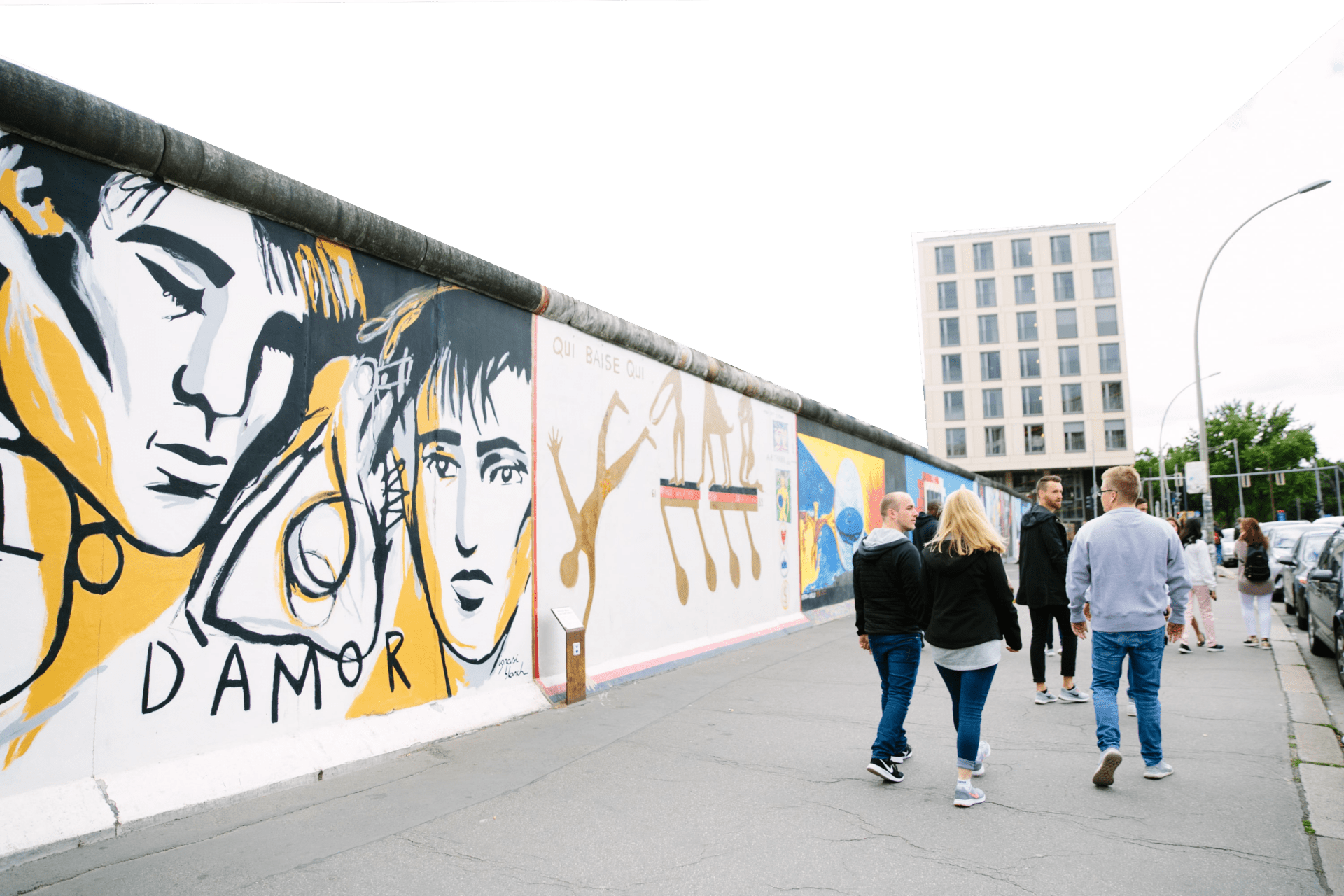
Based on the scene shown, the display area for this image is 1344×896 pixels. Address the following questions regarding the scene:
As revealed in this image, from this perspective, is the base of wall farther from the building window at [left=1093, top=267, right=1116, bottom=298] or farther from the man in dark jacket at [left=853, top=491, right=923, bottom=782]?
the building window at [left=1093, top=267, right=1116, bottom=298]

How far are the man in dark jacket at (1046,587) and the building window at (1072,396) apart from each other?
6237 centimetres

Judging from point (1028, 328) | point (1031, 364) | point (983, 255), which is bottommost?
point (1031, 364)

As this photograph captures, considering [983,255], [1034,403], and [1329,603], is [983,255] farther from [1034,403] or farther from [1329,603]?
[1329,603]

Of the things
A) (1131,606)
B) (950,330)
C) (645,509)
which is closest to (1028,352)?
(950,330)

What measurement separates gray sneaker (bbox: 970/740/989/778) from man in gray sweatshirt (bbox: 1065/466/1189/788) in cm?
57

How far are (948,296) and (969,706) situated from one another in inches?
2604

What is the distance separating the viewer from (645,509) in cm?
946

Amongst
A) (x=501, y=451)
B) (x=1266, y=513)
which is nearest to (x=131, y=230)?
(x=501, y=451)

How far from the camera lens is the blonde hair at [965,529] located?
4.81 meters

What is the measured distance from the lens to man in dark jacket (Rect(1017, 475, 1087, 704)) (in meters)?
7.21

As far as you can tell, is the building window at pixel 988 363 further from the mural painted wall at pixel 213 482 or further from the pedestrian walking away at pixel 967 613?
the pedestrian walking away at pixel 967 613

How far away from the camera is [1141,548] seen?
16.7 feet

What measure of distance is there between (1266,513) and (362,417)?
89.0m

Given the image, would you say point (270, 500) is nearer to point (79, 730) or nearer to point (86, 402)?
point (86, 402)
